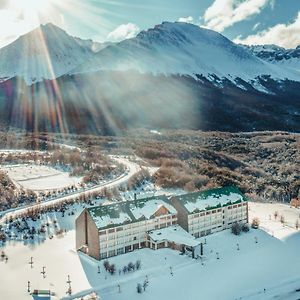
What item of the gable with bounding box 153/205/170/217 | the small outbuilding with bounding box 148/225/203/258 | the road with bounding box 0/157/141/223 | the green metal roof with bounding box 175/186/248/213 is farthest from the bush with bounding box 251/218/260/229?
the road with bounding box 0/157/141/223

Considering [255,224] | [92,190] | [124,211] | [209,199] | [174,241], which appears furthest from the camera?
[92,190]

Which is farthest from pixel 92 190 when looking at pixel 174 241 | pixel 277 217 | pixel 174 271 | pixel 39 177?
pixel 174 271

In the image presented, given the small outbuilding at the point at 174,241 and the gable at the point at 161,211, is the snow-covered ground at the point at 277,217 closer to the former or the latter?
the small outbuilding at the point at 174,241

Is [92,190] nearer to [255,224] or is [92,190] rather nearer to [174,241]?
[174,241]

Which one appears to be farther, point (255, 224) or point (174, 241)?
point (255, 224)

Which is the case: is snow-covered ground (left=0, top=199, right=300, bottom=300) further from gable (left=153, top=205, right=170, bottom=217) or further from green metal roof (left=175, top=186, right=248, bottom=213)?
gable (left=153, top=205, right=170, bottom=217)

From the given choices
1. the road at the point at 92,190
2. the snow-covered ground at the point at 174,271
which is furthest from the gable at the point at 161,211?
the road at the point at 92,190

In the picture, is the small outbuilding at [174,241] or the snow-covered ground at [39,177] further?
the snow-covered ground at [39,177]

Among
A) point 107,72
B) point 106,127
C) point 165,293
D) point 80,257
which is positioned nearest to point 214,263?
point 165,293
